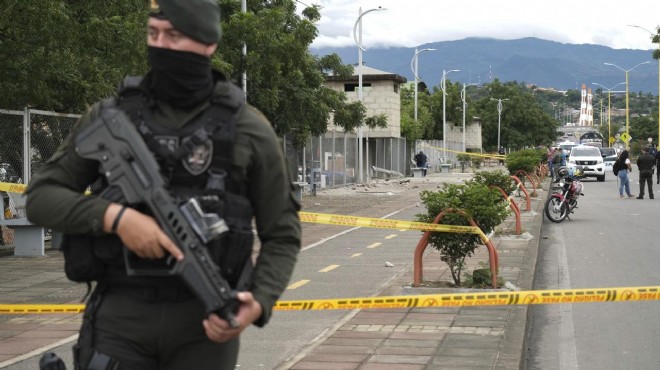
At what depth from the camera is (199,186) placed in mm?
3182

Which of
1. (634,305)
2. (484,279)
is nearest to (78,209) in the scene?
(484,279)

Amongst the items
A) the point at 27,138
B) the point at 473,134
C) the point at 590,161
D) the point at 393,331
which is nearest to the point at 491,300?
the point at 393,331

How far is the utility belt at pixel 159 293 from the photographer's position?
3.18m

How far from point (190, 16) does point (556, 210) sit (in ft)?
65.9

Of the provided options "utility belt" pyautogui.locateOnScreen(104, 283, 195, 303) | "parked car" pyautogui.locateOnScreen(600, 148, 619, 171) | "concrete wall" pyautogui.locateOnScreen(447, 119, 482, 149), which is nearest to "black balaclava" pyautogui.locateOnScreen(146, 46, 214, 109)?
"utility belt" pyautogui.locateOnScreen(104, 283, 195, 303)

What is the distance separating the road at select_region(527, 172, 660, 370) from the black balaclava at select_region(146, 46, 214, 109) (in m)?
5.37

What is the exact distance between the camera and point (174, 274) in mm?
3051

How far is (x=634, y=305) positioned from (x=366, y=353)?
458 centimetres

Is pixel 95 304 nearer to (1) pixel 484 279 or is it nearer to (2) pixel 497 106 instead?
(1) pixel 484 279

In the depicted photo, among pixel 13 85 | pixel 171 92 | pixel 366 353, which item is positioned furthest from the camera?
pixel 13 85

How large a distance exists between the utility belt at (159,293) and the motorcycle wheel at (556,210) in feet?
65.4

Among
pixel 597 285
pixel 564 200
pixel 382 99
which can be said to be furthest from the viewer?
pixel 382 99

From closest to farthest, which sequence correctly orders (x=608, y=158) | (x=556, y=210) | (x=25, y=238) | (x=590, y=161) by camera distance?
(x=25, y=238), (x=556, y=210), (x=590, y=161), (x=608, y=158)

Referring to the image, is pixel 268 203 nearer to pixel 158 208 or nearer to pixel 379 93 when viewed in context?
pixel 158 208
